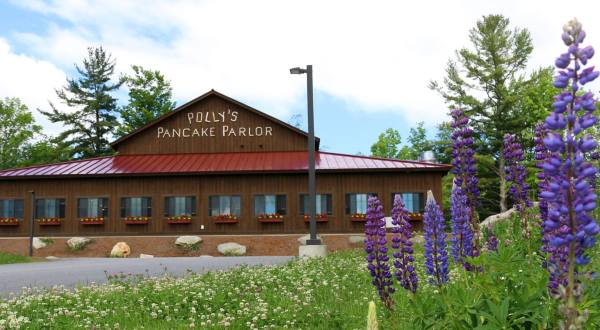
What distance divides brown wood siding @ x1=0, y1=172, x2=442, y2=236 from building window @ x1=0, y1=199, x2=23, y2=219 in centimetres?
40

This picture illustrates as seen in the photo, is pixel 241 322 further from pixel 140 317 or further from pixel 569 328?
pixel 569 328

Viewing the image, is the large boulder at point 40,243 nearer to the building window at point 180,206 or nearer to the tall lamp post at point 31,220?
the tall lamp post at point 31,220

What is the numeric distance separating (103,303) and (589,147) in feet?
31.8

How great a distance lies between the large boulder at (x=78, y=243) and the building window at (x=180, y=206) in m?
5.11

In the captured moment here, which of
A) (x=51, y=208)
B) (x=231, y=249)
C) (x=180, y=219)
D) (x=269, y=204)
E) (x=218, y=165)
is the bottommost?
(x=231, y=249)

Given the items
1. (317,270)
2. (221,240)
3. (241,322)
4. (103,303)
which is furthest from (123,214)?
(241,322)

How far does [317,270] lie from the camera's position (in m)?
14.8

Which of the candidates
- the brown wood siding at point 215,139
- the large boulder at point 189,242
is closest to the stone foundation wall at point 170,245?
the large boulder at point 189,242

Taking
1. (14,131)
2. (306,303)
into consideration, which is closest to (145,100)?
(14,131)

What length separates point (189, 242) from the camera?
112ft

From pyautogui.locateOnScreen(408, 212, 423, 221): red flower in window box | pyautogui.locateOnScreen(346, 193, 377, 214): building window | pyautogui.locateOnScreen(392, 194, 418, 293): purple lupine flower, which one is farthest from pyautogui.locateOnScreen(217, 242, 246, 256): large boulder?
pyautogui.locateOnScreen(392, 194, 418, 293): purple lupine flower

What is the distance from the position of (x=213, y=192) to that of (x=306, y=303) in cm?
2655

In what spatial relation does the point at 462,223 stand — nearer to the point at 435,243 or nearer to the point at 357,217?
the point at 435,243

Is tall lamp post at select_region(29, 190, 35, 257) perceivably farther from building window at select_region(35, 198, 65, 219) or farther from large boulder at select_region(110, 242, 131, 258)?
large boulder at select_region(110, 242, 131, 258)
